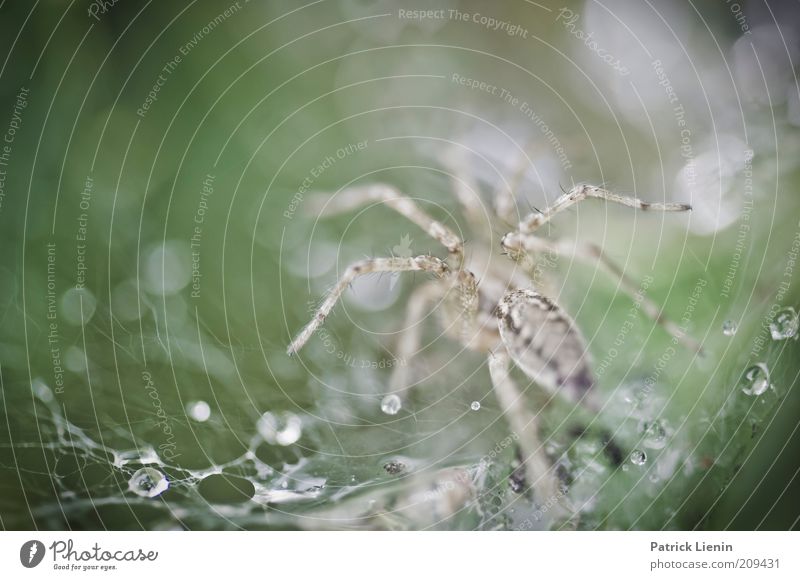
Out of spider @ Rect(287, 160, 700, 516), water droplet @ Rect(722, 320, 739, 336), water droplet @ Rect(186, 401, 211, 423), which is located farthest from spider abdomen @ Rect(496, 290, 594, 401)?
water droplet @ Rect(186, 401, 211, 423)

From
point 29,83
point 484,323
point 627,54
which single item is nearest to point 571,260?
point 484,323

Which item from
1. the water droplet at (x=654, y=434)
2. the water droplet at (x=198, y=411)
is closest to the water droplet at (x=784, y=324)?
the water droplet at (x=654, y=434)

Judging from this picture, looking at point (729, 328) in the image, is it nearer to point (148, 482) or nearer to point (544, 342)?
point (544, 342)
